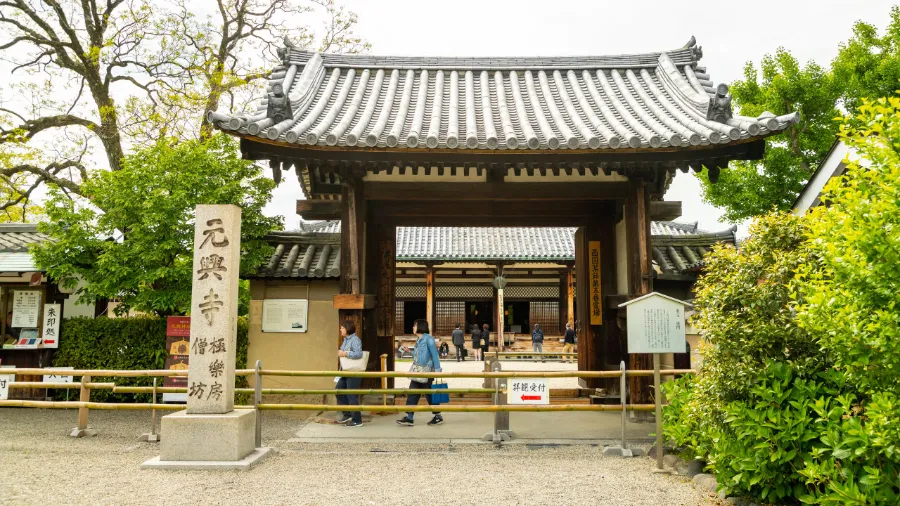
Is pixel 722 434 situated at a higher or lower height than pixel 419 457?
higher

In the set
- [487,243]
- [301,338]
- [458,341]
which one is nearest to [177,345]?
[301,338]

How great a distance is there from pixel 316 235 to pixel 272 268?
1260 mm

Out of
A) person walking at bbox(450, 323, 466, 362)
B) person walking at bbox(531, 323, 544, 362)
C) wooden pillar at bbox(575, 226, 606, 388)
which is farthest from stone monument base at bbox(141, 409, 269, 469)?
person walking at bbox(531, 323, 544, 362)

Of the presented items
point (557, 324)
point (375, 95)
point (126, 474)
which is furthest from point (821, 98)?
point (126, 474)

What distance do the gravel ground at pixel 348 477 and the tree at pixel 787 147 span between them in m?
14.4

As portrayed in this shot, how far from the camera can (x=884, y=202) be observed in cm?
395

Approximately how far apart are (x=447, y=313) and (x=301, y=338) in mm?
15150

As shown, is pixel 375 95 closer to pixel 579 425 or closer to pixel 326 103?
pixel 326 103

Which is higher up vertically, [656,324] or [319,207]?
[319,207]

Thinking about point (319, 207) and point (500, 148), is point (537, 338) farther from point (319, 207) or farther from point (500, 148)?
point (500, 148)

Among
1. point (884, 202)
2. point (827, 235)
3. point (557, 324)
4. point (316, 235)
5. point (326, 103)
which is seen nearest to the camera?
point (884, 202)

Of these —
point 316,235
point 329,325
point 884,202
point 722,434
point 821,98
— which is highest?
point 821,98

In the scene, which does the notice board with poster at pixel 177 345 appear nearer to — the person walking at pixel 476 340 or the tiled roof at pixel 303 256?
the tiled roof at pixel 303 256

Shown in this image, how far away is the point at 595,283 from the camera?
11.0 meters
